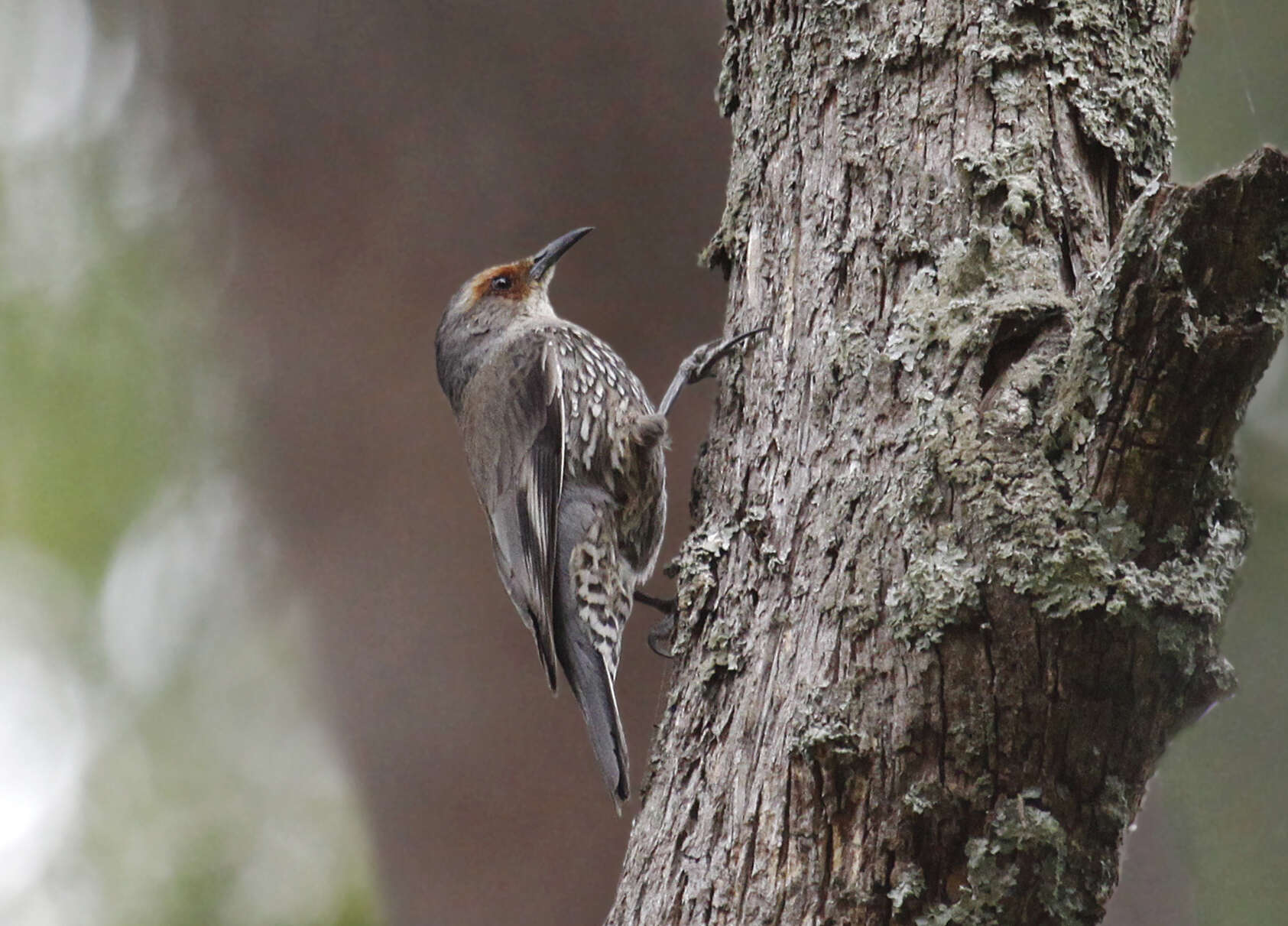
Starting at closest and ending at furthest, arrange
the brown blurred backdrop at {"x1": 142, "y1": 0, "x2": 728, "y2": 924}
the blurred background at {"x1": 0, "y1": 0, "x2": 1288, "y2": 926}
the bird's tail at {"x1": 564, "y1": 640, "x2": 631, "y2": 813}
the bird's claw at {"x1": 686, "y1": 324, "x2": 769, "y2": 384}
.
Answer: the bird's claw at {"x1": 686, "y1": 324, "x2": 769, "y2": 384}
the bird's tail at {"x1": 564, "y1": 640, "x2": 631, "y2": 813}
the blurred background at {"x1": 0, "y1": 0, "x2": 1288, "y2": 926}
the brown blurred backdrop at {"x1": 142, "y1": 0, "x2": 728, "y2": 924}

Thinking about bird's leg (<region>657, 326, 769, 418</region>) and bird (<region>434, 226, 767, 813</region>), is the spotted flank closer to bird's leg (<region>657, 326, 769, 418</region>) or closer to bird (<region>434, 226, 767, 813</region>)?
bird (<region>434, 226, 767, 813</region>)

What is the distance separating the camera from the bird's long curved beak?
312cm

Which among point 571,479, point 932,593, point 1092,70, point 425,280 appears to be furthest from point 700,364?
point 425,280

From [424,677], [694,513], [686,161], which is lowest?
[694,513]

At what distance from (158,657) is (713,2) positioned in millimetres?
3285

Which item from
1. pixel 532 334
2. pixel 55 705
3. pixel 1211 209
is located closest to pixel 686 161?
pixel 532 334

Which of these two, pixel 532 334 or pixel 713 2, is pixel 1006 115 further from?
pixel 713 2

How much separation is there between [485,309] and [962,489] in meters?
2.00

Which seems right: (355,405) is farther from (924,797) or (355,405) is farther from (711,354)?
(924,797)

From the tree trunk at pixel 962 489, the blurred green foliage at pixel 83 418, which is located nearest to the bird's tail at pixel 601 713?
the tree trunk at pixel 962 489

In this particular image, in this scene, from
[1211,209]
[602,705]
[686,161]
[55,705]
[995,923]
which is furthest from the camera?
[55,705]

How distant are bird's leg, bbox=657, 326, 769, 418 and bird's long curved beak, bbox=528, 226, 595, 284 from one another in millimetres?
643

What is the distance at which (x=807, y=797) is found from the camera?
57.1 inches

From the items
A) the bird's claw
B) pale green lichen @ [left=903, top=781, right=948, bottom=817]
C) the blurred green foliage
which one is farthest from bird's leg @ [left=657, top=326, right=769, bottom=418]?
the blurred green foliage
